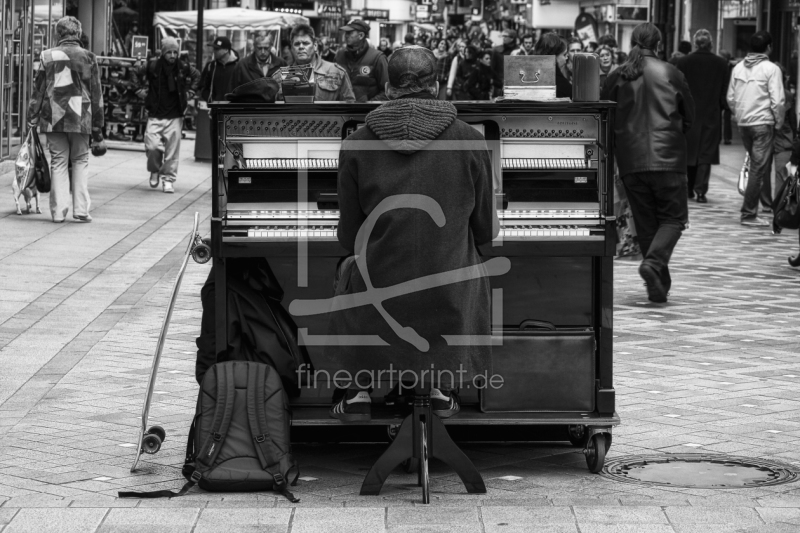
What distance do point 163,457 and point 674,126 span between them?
199 inches

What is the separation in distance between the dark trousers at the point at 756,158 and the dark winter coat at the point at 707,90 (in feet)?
5.60

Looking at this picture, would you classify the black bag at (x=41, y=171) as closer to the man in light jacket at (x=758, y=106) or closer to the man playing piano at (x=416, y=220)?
the man in light jacket at (x=758, y=106)

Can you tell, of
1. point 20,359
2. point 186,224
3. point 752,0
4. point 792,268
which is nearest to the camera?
point 20,359

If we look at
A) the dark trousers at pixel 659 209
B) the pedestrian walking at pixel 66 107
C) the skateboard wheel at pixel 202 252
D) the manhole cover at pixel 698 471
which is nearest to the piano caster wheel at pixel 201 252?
the skateboard wheel at pixel 202 252

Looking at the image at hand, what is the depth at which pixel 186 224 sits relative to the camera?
13.5 metres

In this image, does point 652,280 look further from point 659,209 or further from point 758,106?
point 758,106

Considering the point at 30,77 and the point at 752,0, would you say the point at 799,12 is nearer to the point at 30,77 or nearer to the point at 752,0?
the point at 752,0

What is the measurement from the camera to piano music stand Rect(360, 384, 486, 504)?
5055mm

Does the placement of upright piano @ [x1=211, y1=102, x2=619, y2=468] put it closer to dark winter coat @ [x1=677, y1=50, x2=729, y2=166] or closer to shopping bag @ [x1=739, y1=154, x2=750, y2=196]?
shopping bag @ [x1=739, y1=154, x2=750, y2=196]

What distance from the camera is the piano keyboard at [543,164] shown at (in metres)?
5.53

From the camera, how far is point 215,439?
16.8ft

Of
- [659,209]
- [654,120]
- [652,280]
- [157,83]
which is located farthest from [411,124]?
[157,83]

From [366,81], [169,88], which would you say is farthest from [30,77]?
[366,81]

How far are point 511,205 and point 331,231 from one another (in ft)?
2.43
